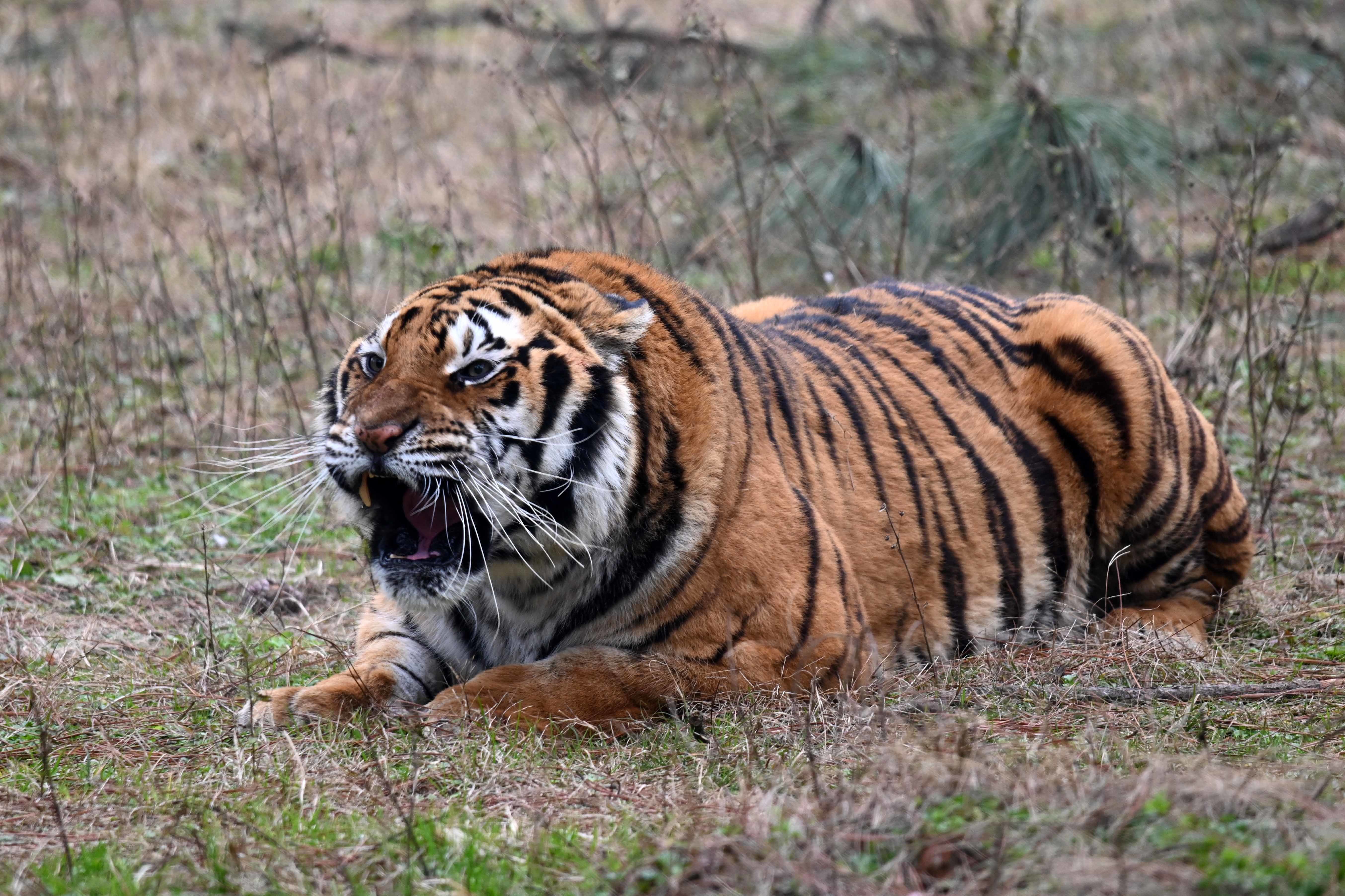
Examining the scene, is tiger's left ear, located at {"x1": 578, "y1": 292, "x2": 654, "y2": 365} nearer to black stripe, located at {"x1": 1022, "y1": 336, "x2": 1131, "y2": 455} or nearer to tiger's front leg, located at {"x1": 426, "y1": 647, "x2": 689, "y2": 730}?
tiger's front leg, located at {"x1": 426, "y1": 647, "x2": 689, "y2": 730}

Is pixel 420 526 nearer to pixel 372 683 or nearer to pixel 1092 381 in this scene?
pixel 372 683

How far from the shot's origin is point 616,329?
369cm

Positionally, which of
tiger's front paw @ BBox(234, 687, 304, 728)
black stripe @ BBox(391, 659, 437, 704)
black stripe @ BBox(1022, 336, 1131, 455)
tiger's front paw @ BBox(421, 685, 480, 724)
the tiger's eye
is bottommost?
black stripe @ BBox(391, 659, 437, 704)

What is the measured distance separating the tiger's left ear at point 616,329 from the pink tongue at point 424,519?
0.57 metres

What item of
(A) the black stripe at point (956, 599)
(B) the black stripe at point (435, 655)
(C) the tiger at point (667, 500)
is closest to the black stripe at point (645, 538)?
(C) the tiger at point (667, 500)

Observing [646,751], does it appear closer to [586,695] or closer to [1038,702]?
[586,695]

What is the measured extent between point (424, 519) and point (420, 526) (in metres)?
0.02

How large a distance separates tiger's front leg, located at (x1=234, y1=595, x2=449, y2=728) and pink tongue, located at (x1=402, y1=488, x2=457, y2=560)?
36 cm

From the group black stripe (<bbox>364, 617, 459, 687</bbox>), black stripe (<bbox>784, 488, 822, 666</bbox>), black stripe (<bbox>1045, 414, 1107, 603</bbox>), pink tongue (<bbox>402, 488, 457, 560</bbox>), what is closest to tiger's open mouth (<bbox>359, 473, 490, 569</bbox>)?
pink tongue (<bbox>402, 488, 457, 560</bbox>)

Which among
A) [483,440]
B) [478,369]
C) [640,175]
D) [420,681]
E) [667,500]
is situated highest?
[640,175]

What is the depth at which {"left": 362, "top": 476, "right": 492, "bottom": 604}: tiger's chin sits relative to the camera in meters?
3.55

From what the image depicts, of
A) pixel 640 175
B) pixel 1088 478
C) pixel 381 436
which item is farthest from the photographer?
pixel 640 175

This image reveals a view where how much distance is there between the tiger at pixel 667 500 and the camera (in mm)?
3561

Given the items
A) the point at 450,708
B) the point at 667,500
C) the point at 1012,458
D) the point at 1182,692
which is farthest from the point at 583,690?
the point at 1012,458
